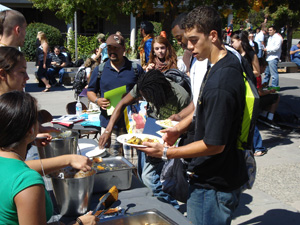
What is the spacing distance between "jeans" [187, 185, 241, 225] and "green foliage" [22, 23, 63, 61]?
58.4 ft

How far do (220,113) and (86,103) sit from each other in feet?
16.8

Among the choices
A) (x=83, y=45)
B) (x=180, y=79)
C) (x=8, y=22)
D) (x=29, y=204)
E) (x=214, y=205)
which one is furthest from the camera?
(x=83, y=45)

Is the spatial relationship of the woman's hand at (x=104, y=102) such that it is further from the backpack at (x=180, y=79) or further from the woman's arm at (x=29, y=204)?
the woman's arm at (x=29, y=204)

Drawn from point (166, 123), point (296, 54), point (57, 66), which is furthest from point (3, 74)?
point (296, 54)

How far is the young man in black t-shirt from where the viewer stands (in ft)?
6.38

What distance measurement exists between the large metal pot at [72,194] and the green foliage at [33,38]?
1763 centimetres

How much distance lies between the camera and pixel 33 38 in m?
18.3

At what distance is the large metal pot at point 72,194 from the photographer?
2.03 metres

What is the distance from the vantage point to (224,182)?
2.13m

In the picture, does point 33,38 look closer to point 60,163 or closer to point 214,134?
point 60,163

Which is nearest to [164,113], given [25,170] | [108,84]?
[108,84]

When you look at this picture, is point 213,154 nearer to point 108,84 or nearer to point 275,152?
point 108,84

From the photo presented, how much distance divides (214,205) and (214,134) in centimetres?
50

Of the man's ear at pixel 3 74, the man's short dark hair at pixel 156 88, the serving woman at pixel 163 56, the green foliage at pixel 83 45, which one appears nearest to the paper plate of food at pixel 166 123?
the man's short dark hair at pixel 156 88
